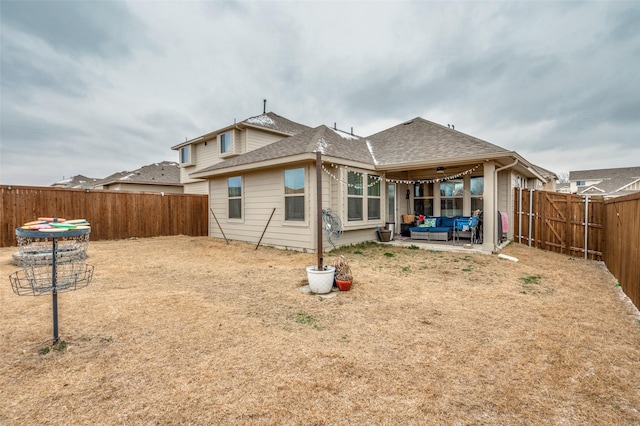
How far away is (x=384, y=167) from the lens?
8.95 m

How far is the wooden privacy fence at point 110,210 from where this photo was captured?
8.66 m

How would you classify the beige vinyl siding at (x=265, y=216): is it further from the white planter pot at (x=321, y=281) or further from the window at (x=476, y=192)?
the window at (x=476, y=192)

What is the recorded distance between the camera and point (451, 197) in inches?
380

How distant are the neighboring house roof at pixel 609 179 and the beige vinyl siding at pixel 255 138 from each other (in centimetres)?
3213

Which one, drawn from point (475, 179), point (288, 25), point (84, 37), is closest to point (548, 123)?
point (475, 179)

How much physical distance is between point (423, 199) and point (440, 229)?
1740mm

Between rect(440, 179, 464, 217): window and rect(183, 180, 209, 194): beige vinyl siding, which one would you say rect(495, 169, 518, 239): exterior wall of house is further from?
rect(183, 180, 209, 194): beige vinyl siding

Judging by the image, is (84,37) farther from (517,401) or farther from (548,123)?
(548,123)

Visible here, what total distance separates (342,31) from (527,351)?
10.1 metres

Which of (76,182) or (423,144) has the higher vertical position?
(76,182)

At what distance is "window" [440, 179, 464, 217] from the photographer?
31.2 ft

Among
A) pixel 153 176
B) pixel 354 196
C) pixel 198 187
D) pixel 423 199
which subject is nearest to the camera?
pixel 354 196

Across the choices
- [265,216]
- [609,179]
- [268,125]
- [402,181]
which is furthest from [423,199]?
[609,179]

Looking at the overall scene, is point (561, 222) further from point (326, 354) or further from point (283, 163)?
point (326, 354)
